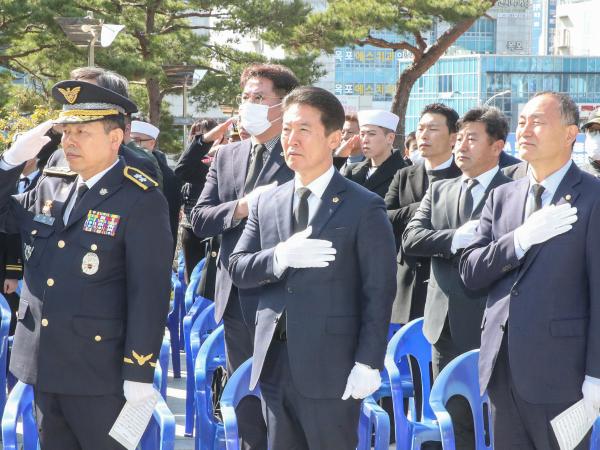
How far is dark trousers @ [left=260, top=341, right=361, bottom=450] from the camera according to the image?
3445 millimetres

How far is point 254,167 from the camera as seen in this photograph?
15.4 ft

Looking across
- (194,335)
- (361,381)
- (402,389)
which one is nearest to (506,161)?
(402,389)

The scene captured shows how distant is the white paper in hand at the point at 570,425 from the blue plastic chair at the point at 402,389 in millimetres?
620

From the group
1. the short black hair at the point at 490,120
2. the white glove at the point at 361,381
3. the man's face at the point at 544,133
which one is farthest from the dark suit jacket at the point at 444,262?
the white glove at the point at 361,381

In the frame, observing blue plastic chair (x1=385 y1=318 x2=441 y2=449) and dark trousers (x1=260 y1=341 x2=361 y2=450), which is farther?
blue plastic chair (x1=385 y1=318 x2=441 y2=449)

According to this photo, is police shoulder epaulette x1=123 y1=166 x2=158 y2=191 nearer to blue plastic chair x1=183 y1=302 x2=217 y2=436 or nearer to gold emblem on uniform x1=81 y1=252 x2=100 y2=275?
gold emblem on uniform x1=81 y1=252 x2=100 y2=275

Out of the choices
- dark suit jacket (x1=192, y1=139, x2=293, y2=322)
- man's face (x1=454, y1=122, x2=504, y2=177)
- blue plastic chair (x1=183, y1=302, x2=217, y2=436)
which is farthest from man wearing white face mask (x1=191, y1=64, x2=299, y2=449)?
man's face (x1=454, y1=122, x2=504, y2=177)

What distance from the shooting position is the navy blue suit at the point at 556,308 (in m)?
3.59

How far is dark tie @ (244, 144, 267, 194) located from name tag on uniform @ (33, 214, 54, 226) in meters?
1.25

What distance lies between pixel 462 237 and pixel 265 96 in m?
1.11

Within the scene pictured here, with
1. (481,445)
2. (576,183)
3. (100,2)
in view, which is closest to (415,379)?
(481,445)

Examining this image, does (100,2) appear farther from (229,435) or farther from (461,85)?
(461,85)

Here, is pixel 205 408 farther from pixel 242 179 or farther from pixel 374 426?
pixel 242 179

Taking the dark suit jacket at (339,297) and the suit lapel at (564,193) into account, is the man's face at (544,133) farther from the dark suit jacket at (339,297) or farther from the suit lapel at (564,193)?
the dark suit jacket at (339,297)
